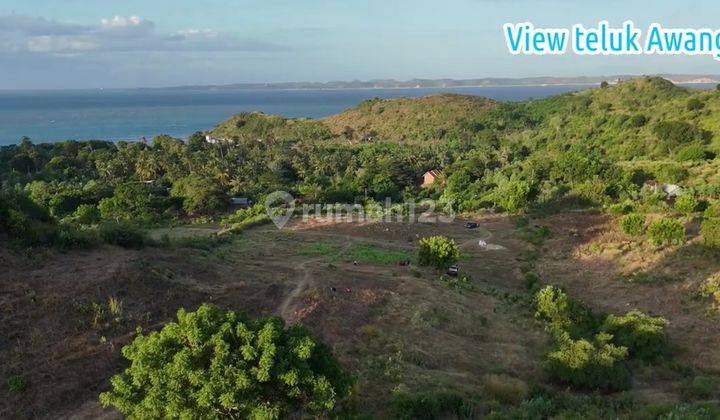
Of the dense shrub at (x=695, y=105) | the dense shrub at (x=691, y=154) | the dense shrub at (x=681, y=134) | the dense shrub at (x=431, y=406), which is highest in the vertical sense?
the dense shrub at (x=695, y=105)

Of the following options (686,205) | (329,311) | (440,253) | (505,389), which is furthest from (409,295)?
(686,205)

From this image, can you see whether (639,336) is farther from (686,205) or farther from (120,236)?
(686,205)

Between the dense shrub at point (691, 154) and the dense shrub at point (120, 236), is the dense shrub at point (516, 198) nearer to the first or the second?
the dense shrub at point (691, 154)

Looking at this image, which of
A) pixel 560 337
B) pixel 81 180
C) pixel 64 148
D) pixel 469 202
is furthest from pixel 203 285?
pixel 64 148

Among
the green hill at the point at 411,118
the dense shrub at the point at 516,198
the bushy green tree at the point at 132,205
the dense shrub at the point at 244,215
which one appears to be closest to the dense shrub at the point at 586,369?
the dense shrub at the point at 516,198

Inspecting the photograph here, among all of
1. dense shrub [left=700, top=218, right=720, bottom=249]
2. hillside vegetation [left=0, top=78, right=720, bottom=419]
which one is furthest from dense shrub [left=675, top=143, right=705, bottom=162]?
dense shrub [left=700, top=218, right=720, bottom=249]

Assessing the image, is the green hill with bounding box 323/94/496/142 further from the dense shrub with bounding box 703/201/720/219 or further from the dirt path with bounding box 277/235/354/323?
the dirt path with bounding box 277/235/354/323
